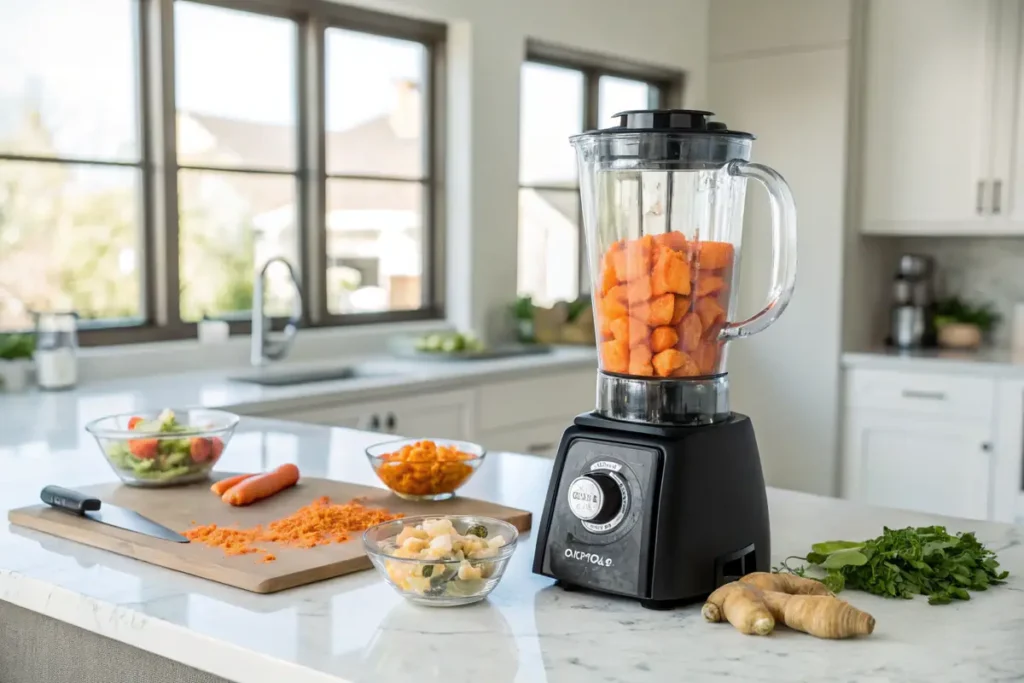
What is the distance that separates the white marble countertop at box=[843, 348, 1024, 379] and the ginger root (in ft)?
11.1

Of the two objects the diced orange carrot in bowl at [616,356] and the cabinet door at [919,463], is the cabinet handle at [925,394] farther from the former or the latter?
the diced orange carrot in bowl at [616,356]

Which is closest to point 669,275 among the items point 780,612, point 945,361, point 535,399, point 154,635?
point 780,612

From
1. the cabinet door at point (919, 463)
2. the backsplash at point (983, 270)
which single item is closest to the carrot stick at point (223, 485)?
the cabinet door at point (919, 463)

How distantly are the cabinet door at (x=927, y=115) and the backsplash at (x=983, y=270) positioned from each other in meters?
0.42

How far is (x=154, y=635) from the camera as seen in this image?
107cm

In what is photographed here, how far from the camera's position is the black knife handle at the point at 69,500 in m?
1.41

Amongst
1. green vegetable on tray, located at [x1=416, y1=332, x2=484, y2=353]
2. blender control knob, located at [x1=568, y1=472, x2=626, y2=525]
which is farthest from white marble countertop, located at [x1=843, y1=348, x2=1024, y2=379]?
blender control knob, located at [x1=568, y1=472, x2=626, y2=525]

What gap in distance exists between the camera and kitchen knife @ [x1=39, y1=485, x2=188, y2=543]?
1.33 metres

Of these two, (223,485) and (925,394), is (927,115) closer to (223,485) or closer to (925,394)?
(925,394)

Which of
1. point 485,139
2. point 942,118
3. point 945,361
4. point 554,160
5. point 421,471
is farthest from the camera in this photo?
point 554,160

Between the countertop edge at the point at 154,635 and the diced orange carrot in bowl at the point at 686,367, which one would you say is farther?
the diced orange carrot in bowl at the point at 686,367

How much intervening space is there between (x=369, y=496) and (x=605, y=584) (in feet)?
1.63

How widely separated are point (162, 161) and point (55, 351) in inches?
28.6

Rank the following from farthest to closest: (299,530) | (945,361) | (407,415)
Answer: (945,361) < (407,415) < (299,530)
